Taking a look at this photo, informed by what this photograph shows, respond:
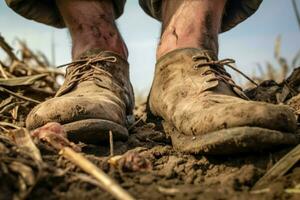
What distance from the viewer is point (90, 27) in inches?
75.9

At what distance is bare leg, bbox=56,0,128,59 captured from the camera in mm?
1908

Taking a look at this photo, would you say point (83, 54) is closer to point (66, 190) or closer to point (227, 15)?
point (227, 15)

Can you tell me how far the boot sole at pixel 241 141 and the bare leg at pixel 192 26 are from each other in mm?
529

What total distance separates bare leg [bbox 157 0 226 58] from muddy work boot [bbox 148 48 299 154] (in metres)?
0.07

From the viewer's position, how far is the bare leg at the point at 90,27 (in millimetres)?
1908

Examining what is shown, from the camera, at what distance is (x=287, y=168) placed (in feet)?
3.78

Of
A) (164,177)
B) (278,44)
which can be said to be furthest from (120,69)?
(278,44)

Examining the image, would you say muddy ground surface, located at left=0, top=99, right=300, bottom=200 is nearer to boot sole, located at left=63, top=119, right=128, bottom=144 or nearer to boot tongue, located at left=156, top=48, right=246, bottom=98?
boot sole, located at left=63, top=119, right=128, bottom=144

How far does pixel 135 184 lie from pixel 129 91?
85 centimetres

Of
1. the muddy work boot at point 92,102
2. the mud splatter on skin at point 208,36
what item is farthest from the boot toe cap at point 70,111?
the mud splatter on skin at point 208,36

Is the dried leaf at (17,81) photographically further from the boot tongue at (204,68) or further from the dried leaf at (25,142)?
the dried leaf at (25,142)

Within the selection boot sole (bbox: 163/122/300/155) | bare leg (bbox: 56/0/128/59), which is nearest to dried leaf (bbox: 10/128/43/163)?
boot sole (bbox: 163/122/300/155)

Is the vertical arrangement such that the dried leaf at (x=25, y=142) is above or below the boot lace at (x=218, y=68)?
below

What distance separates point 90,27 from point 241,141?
935mm
